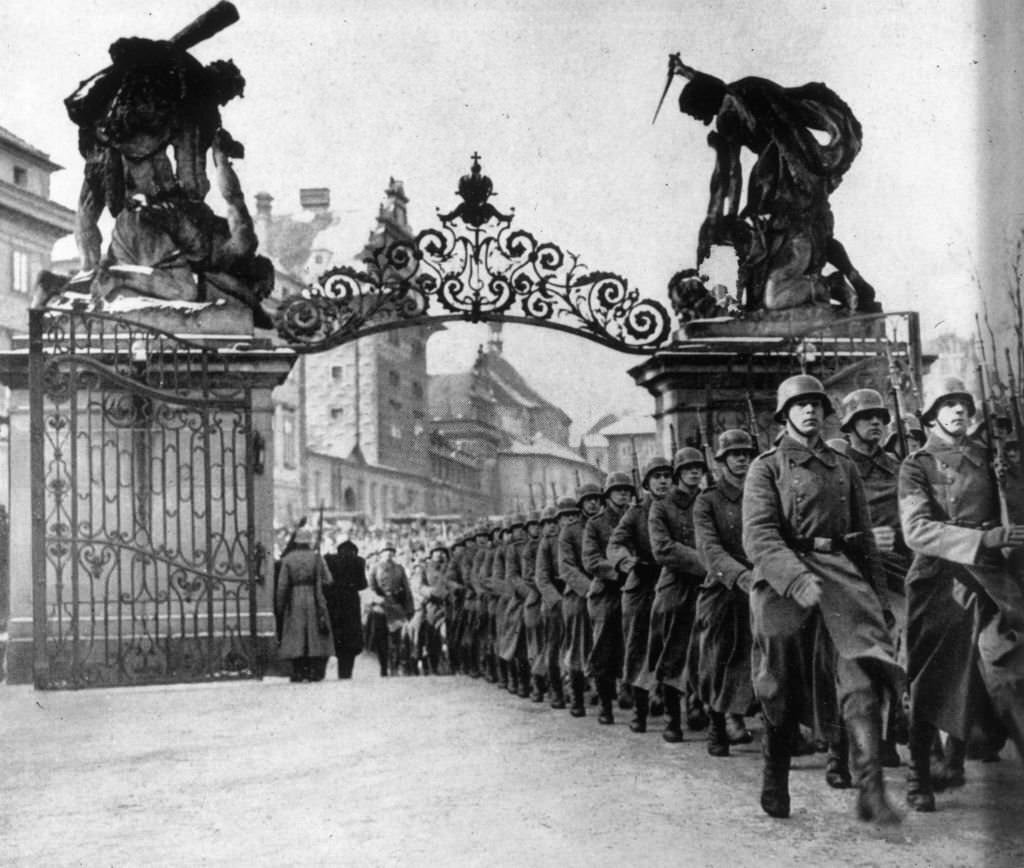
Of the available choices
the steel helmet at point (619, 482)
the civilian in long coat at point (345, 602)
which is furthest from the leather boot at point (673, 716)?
the civilian in long coat at point (345, 602)

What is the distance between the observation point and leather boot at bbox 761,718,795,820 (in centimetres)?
625

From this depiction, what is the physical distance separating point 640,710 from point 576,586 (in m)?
1.58

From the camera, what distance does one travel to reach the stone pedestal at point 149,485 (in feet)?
37.5

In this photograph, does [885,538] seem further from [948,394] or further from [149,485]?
[149,485]

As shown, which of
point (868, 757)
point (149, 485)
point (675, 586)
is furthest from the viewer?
point (149, 485)

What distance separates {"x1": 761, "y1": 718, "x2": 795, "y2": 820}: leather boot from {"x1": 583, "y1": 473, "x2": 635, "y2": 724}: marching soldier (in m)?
3.76

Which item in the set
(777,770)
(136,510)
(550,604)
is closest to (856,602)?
(777,770)

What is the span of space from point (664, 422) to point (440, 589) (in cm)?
509

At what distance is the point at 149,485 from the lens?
11.7 m

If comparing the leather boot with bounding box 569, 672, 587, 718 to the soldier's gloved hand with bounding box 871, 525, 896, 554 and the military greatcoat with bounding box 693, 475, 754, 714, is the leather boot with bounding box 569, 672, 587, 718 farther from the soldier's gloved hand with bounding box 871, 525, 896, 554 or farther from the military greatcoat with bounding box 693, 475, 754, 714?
the soldier's gloved hand with bounding box 871, 525, 896, 554

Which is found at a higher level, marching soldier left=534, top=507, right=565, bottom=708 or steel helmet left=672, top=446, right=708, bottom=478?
steel helmet left=672, top=446, right=708, bottom=478

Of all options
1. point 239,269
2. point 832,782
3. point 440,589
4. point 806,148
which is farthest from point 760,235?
point 832,782

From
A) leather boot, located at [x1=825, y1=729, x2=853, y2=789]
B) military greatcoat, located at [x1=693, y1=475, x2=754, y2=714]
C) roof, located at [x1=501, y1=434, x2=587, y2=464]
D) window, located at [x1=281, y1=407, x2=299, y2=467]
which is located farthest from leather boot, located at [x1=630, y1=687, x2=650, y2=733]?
window, located at [x1=281, y1=407, x2=299, y2=467]

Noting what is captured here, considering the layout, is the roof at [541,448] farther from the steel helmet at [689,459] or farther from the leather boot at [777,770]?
the leather boot at [777,770]
